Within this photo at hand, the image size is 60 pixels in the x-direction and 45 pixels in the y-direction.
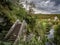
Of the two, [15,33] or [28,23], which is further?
[28,23]

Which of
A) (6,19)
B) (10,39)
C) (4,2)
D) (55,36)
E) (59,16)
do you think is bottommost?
(55,36)

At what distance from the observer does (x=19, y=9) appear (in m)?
3.01

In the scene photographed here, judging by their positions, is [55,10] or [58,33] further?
[55,10]

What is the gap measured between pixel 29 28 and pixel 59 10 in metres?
1.48

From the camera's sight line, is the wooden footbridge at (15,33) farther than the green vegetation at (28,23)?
No

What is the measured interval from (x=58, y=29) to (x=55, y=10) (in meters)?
0.69

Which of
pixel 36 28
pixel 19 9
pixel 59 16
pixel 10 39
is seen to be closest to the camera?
pixel 10 39

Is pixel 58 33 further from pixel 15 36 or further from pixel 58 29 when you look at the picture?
pixel 15 36

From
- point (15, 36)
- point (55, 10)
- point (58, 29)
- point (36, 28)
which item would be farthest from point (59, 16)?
point (15, 36)

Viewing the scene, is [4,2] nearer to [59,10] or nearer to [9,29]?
[9,29]

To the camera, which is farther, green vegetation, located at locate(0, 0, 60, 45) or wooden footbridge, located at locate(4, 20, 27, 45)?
green vegetation, located at locate(0, 0, 60, 45)

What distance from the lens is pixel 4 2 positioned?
8.98ft

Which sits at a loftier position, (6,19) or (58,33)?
(6,19)

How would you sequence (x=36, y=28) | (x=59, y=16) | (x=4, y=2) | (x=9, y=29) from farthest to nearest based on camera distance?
1. (x=59, y=16)
2. (x=36, y=28)
3. (x=4, y=2)
4. (x=9, y=29)
